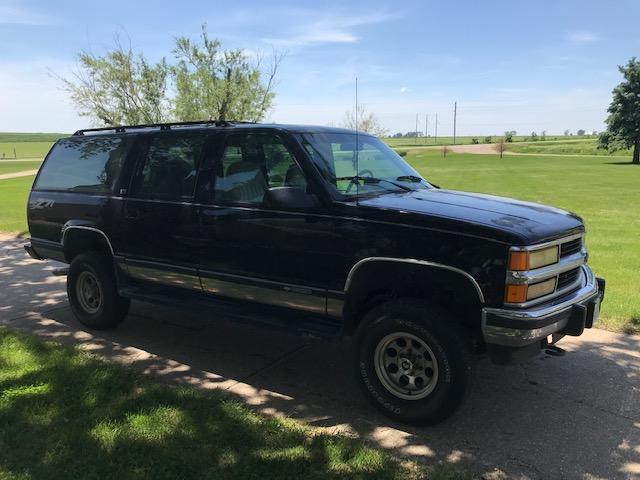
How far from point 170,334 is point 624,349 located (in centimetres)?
432

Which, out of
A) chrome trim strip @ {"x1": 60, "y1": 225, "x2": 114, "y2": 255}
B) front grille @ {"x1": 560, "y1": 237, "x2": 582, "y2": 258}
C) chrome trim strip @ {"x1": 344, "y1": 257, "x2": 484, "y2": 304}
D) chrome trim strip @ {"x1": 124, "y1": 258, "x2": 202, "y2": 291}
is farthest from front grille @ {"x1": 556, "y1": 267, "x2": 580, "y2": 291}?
chrome trim strip @ {"x1": 60, "y1": 225, "x2": 114, "y2": 255}

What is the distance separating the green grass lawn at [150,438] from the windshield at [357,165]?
1748 millimetres

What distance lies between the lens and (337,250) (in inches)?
151

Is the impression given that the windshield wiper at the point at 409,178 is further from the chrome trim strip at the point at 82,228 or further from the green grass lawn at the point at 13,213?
the green grass lawn at the point at 13,213

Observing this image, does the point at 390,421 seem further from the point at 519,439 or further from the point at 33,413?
the point at 33,413

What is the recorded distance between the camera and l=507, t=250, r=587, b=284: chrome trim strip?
324cm

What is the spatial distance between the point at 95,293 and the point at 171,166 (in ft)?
5.71

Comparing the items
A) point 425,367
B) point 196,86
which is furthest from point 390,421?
point 196,86

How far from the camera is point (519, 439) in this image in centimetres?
349

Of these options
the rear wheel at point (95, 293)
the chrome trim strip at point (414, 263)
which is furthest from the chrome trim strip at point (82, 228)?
the chrome trim strip at point (414, 263)

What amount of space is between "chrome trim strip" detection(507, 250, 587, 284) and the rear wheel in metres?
3.89

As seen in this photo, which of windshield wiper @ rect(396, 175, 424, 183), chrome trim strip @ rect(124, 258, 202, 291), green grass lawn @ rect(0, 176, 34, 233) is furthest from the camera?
green grass lawn @ rect(0, 176, 34, 233)

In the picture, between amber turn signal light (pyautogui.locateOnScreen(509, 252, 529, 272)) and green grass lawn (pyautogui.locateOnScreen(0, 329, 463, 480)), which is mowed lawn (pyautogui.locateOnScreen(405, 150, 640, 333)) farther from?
green grass lawn (pyautogui.locateOnScreen(0, 329, 463, 480))

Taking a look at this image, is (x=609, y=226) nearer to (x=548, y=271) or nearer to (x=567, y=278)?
(x=567, y=278)
